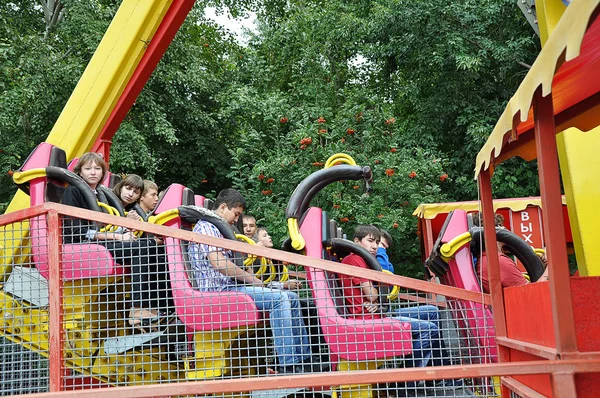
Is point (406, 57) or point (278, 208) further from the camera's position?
point (406, 57)

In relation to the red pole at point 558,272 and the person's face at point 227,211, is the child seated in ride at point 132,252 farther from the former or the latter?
the red pole at point 558,272

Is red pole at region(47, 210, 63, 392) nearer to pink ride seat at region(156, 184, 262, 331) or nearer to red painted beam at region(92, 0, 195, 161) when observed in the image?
pink ride seat at region(156, 184, 262, 331)

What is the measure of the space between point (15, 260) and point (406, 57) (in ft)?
37.9

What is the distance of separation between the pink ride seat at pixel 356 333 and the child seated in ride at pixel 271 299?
0.14 meters

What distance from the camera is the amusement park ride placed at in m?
2.50

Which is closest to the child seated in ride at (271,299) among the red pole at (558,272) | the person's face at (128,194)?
the red pole at (558,272)

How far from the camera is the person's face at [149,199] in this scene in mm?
5941

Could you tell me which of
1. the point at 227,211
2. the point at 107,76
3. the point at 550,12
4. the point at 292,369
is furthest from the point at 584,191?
the point at 107,76

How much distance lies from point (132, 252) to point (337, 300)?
1172mm

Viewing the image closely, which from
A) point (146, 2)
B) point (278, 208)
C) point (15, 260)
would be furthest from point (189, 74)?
point (15, 260)

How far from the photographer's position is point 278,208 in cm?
1191

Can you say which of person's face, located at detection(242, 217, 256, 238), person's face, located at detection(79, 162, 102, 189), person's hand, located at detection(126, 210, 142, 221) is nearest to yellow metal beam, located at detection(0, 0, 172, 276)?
person's hand, located at detection(126, 210, 142, 221)

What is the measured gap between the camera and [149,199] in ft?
19.6

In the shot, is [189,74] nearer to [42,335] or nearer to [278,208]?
[278,208]
